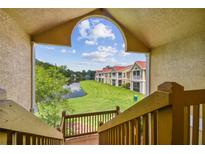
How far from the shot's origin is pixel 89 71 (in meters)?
4.50

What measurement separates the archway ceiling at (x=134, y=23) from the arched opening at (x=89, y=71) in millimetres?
190

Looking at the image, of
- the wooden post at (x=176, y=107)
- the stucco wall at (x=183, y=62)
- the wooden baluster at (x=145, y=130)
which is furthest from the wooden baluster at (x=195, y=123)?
the stucco wall at (x=183, y=62)

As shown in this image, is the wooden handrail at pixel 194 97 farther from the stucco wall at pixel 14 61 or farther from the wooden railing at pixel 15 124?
the stucco wall at pixel 14 61

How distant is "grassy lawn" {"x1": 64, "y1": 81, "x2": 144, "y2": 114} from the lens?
474cm

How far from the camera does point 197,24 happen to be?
301 centimetres

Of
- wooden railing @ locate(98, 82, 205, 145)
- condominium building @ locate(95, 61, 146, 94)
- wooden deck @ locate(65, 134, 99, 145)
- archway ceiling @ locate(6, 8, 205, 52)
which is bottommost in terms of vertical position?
wooden deck @ locate(65, 134, 99, 145)

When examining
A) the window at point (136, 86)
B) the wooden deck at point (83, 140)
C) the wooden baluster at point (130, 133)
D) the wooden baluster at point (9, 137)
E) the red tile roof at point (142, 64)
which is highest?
the red tile roof at point (142, 64)

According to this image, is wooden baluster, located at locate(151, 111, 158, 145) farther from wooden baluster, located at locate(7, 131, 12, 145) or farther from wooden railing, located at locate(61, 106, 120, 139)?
wooden railing, located at locate(61, 106, 120, 139)

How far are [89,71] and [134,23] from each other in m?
1.50

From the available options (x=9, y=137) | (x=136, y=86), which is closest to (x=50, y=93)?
(x=136, y=86)

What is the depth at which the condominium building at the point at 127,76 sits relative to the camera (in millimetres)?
4590

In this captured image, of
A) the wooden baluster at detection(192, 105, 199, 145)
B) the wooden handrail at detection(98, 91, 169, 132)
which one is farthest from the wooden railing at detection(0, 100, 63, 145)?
the wooden baluster at detection(192, 105, 199, 145)

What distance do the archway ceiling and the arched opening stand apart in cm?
19
